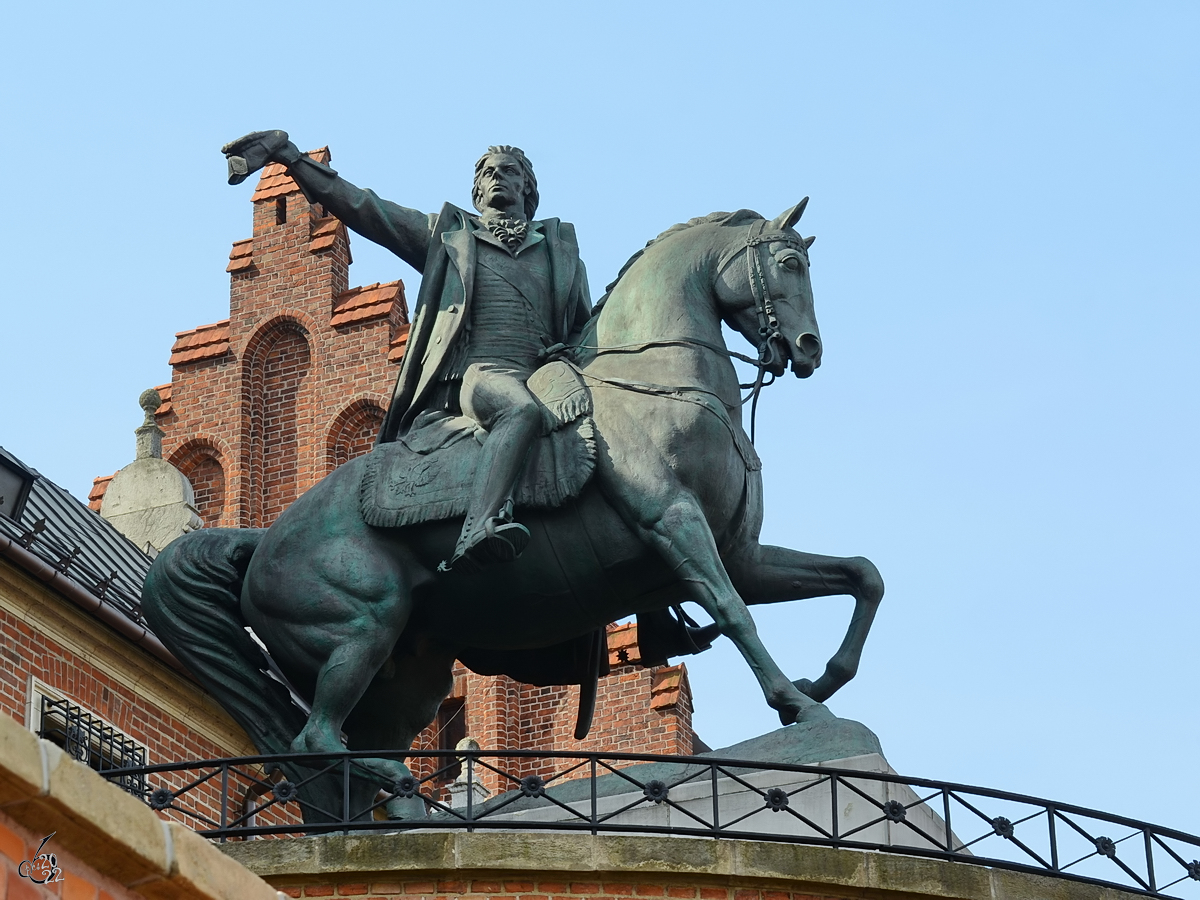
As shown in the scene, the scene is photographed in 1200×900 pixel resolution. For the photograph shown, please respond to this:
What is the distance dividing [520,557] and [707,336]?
161cm

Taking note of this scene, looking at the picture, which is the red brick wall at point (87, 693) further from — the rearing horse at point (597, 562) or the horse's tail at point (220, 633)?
the rearing horse at point (597, 562)

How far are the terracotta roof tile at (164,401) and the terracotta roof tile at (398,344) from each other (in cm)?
245

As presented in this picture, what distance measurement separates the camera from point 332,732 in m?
15.2

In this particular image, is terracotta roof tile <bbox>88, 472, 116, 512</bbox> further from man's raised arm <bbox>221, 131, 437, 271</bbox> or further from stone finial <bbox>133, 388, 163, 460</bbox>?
man's raised arm <bbox>221, 131, 437, 271</bbox>

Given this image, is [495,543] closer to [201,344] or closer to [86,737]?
[86,737]

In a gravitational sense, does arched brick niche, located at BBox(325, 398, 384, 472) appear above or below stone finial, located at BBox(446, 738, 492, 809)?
above

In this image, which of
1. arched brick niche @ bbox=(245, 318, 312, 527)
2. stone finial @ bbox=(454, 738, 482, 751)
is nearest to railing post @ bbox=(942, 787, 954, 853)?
stone finial @ bbox=(454, 738, 482, 751)

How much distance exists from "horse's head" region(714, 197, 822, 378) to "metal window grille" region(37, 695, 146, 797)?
7.57 meters

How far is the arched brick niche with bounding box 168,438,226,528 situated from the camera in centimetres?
3064

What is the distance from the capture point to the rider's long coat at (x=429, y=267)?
634 inches

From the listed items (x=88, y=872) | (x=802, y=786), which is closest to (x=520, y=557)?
(x=802, y=786)

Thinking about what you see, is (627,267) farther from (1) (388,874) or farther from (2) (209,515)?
(2) (209,515)

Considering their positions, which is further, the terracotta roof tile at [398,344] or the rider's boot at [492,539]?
the terracotta roof tile at [398,344]

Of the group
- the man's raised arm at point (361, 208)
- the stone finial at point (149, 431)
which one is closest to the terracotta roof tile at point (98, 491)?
the stone finial at point (149, 431)
